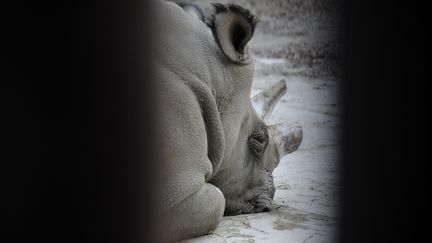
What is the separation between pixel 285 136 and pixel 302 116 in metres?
1.80

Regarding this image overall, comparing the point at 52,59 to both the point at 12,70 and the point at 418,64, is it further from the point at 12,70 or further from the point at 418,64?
the point at 418,64

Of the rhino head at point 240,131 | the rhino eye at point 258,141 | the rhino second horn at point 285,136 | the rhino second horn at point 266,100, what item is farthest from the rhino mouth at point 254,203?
the rhino second horn at point 266,100

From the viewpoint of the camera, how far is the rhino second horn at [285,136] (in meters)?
3.08

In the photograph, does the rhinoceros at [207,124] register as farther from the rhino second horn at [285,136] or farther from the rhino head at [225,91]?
the rhino second horn at [285,136]

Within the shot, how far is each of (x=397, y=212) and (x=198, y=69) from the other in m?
1.60

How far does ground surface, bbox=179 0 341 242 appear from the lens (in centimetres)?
246

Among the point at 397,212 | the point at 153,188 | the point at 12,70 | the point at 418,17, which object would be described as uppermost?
the point at 418,17

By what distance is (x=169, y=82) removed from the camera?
2.18 m

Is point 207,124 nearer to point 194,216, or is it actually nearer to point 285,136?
point 194,216

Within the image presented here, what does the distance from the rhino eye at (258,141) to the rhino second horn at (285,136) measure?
0.22m

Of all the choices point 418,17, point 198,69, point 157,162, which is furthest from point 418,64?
point 198,69

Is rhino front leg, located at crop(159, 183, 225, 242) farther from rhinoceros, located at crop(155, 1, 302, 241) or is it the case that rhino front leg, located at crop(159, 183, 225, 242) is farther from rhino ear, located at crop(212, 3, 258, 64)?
rhino ear, located at crop(212, 3, 258, 64)

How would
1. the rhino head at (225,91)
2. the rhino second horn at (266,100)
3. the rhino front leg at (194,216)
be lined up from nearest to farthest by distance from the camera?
1. the rhino front leg at (194,216)
2. the rhino head at (225,91)
3. the rhino second horn at (266,100)

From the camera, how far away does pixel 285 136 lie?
3.16m
